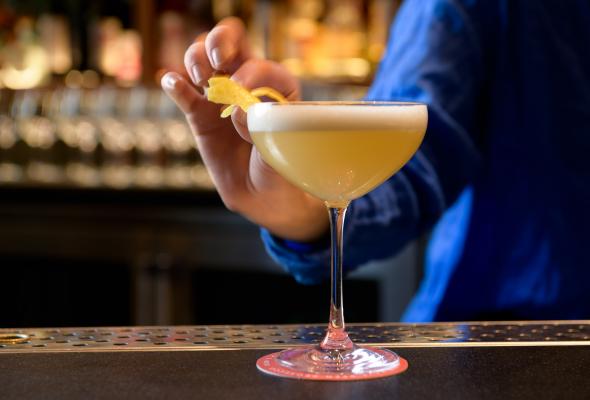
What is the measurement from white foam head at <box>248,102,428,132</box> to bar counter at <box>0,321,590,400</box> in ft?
0.63

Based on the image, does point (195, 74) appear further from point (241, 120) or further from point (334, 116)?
point (334, 116)

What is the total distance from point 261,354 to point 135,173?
8.58 feet

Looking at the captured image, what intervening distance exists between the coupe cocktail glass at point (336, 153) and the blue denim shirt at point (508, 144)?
1.84 ft

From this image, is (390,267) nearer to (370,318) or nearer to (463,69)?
(370,318)

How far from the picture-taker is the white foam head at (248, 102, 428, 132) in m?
0.79

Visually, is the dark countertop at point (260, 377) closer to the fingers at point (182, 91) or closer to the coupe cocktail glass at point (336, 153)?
the coupe cocktail glass at point (336, 153)

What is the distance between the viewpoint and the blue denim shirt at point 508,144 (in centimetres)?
145

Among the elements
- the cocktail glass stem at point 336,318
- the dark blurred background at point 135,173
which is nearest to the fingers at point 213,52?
the cocktail glass stem at point 336,318

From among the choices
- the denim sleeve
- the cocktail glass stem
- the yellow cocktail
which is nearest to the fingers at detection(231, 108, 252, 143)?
the yellow cocktail

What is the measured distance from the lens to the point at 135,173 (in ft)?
11.1

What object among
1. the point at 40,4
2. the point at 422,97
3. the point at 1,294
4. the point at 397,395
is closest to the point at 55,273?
the point at 1,294

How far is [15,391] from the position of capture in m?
0.69

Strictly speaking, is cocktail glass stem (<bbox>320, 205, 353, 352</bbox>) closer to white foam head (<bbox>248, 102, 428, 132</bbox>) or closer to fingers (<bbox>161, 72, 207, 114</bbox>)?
white foam head (<bbox>248, 102, 428, 132</bbox>)

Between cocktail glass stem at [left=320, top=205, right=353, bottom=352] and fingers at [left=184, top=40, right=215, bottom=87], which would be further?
fingers at [left=184, top=40, right=215, bottom=87]
